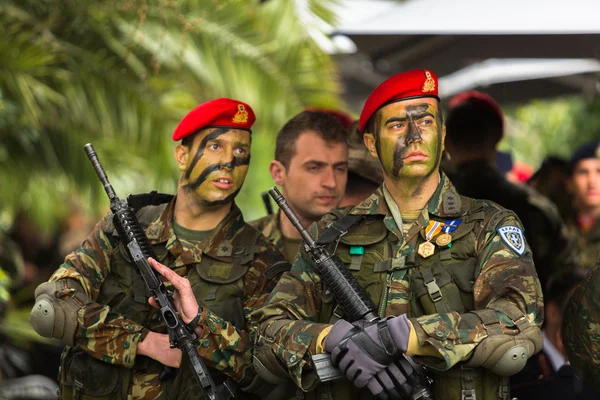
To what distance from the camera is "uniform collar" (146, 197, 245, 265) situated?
15.7 ft

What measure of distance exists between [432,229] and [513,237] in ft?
1.13

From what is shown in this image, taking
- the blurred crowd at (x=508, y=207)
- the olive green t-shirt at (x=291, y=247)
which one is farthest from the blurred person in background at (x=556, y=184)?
the olive green t-shirt at (x=291, y=247)

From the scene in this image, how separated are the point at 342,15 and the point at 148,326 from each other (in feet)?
14.9

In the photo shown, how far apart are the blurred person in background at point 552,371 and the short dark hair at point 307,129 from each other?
4.90 feet

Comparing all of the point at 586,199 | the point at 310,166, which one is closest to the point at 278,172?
the point at 310,166

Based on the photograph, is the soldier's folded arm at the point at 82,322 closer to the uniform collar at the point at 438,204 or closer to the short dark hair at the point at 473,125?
the uniform collar at the point at 438,204

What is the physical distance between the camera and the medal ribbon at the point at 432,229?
13.8ft

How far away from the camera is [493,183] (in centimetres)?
662

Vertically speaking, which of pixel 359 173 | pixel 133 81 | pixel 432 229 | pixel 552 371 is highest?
pixel 133 81

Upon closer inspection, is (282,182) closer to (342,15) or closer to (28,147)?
(342,15)

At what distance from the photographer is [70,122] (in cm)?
892

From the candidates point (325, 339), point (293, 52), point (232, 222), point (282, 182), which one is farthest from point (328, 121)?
point (293, 52)

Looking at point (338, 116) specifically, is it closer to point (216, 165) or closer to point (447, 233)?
point (216, 165)

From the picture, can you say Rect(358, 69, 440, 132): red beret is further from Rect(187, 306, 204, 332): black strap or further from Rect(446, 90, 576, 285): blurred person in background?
Rect(446, 90, 576, 285): blurred person in background
